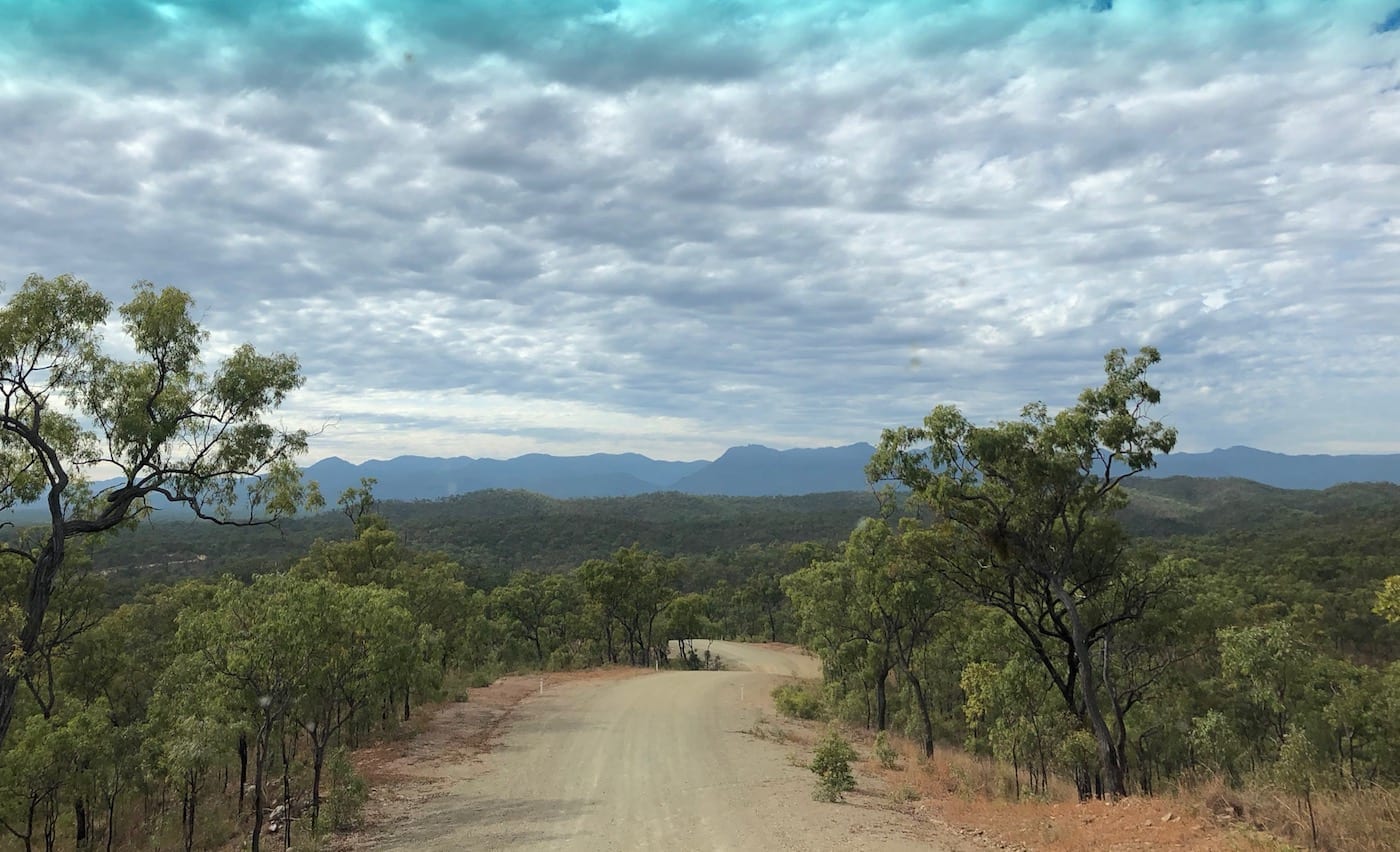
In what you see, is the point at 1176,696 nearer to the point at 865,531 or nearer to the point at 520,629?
the point at 865,531

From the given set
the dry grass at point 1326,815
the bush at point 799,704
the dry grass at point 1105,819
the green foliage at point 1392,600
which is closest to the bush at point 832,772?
the dry grass at point 1105,819

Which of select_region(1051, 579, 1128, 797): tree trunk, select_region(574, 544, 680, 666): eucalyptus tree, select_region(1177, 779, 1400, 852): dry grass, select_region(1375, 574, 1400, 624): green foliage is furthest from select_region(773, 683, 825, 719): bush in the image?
select_region(1375, 574, 1400, 624): green foliage

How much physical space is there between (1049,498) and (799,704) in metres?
20.2

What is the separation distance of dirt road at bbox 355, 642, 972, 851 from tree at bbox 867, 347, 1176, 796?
244 inches

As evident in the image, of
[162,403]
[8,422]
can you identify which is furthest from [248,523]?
[8,422]

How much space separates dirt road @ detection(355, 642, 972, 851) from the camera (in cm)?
1512

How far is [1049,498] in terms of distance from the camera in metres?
17.3

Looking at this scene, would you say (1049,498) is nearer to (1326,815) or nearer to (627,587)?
(1326,815)

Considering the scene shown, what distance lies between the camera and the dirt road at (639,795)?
49.6 ft

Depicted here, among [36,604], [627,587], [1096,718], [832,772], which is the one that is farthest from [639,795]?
[627,587]

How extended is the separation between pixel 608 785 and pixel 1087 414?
15.2 metres

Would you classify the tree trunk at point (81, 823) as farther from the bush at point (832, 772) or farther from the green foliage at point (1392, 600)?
the green foliage at point (1392, 600)

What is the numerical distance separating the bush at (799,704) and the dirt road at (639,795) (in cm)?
195

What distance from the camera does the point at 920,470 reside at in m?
16.9
